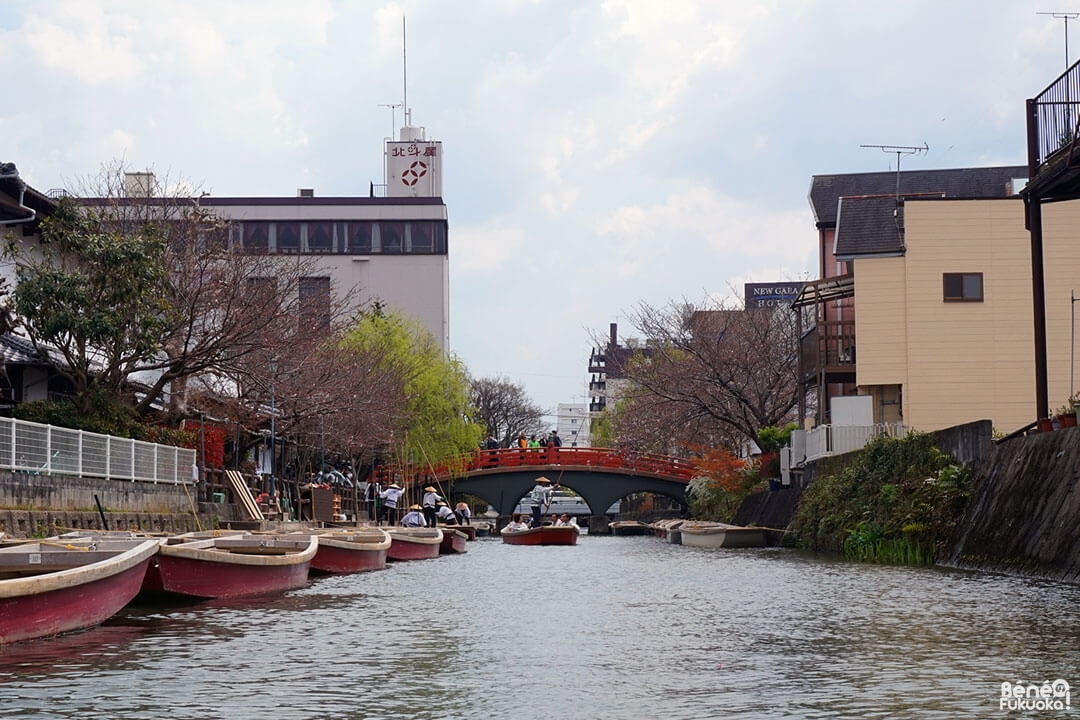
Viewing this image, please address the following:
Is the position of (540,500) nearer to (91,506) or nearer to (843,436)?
(843,436)

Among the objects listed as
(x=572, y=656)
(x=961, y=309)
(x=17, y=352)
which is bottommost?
(x=572, y=656)

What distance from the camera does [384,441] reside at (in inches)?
2343

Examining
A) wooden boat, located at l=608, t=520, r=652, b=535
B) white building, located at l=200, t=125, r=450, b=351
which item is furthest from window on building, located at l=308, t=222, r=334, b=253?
wooden boat, located at l=608, t=520, r=652, b=535

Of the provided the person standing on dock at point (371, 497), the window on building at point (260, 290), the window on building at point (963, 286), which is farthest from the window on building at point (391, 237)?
the window on building at point (963, 286)

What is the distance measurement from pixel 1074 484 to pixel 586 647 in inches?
375

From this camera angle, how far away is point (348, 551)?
2692 cm

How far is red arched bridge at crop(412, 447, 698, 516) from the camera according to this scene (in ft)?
254

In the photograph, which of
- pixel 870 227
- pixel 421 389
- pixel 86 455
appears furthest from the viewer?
pixel 421 389

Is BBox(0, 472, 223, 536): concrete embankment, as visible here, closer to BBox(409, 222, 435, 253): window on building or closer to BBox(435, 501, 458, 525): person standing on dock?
BBox(435, 501, 458, 525): person standing on dock

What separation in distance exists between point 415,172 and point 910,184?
49.3 m

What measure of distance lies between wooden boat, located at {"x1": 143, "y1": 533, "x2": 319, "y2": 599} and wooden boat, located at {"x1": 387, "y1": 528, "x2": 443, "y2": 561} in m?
10.8

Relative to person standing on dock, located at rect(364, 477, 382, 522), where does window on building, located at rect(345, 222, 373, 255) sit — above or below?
above

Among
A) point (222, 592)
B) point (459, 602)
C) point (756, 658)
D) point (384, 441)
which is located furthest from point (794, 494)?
point (756, 658)

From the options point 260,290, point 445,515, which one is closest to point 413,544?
point 260,290
